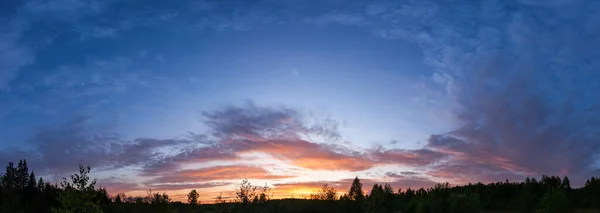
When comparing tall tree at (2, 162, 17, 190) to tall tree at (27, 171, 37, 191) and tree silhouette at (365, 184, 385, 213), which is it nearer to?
tall tree at (27, 171, 37, 191)

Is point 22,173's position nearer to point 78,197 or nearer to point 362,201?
point 362,201

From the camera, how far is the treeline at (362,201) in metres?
53.1

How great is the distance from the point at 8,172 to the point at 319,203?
98.3 m

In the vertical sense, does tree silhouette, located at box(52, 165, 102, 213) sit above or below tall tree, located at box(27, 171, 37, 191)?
below

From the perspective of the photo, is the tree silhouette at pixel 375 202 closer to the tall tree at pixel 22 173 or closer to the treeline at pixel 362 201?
the treeline at pixel 362 201

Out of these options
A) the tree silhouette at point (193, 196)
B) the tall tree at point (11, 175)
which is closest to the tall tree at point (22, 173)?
the tall tree at point (11, 175)

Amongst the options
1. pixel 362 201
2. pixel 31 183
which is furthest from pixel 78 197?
pixel 31 183

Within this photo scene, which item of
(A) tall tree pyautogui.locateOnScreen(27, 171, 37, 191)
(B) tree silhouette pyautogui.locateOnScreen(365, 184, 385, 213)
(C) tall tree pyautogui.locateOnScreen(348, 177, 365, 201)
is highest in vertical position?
(A) tall tree pyautogui.locateOnScreen(27, 171, 37, 191)

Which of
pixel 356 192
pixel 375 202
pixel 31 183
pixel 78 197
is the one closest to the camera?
pixel 78 197

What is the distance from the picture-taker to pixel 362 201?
4178 inches

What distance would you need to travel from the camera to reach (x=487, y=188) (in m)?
121

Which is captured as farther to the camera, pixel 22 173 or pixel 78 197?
pixel 22 173

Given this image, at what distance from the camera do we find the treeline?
53094 mm

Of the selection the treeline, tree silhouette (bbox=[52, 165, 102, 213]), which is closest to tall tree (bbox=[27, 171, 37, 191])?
the treeline
